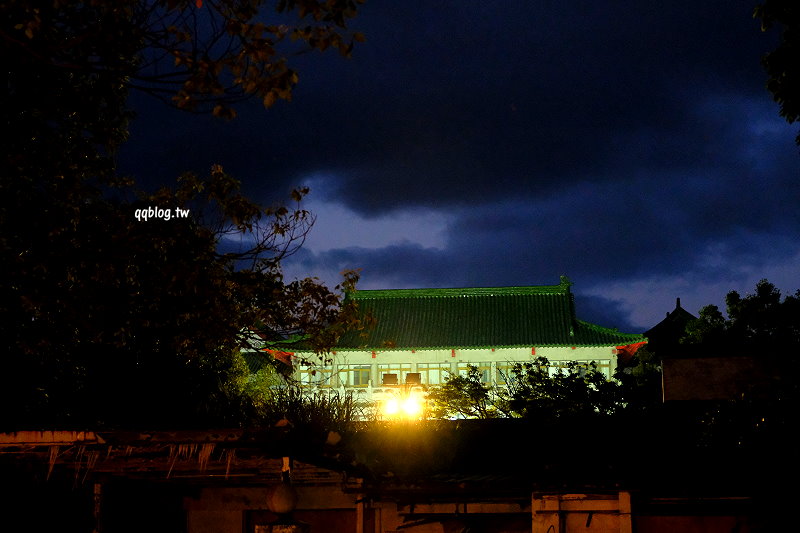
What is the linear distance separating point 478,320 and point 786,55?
24.4 meters

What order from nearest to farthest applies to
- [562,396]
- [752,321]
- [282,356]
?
[562,396]
[752,321]
[282,356]

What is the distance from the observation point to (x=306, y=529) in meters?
8.80

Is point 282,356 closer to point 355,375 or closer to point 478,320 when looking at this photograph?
point 355,375

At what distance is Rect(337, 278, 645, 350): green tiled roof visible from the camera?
33.6m

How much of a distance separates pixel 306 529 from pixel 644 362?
28.8 meters

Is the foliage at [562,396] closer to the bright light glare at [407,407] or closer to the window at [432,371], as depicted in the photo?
the bright light glare at [407,407]

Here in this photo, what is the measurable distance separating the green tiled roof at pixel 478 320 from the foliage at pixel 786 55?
21.7 meters

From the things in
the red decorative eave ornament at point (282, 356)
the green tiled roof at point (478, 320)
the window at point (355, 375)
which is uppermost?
the green tiled roof at point (478, 320)

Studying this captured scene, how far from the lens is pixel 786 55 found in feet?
38.1

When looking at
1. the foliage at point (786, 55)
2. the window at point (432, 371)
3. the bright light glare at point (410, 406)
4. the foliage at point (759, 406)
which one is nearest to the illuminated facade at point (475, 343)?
the window at point (432, 371)

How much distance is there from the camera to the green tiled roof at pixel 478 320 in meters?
33.6

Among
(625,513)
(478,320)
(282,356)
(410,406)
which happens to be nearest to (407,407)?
(410,406)

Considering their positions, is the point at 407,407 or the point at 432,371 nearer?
the point at 407,407

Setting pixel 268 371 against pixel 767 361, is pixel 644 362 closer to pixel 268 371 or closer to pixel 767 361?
pixel 268 371
